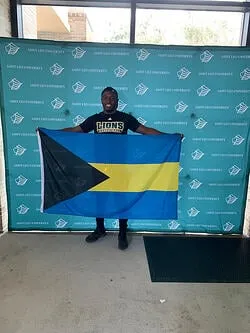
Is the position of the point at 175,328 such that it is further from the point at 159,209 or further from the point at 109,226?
the point at 109,226

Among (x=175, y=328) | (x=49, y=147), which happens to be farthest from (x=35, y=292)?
(x=49, y=147)

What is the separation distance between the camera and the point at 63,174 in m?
2.67

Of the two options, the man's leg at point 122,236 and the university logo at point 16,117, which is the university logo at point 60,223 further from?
the university logo at point 16,117

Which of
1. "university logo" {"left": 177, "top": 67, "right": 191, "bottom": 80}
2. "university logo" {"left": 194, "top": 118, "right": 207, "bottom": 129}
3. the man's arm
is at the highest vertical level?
"university logo" {"left": 177, "top": 67, "right": 191, "bottom": 80}

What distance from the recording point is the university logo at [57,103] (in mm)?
2727

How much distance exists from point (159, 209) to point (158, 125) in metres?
0.80

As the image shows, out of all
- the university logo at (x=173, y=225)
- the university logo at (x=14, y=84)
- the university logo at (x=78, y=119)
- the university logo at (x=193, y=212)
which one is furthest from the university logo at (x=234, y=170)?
the university logo at (x=14, y=84)

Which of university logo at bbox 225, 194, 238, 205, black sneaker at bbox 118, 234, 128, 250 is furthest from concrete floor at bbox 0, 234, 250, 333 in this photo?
university logo at bbox 225, 194, 238, 205

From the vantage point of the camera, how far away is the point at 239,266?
2512 millimetres

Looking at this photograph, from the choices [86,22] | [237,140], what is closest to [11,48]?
[86,22]

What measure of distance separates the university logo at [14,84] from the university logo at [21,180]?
85 centimetres

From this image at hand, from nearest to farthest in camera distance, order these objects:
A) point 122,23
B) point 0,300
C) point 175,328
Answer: point 175,328 → point 0,300 → point 122,23

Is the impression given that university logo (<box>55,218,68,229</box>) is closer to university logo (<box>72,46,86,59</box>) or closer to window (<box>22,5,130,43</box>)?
university logo (<box>72,46,86,59</box>)

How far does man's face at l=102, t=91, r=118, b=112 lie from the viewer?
Answer: 2.54 m
